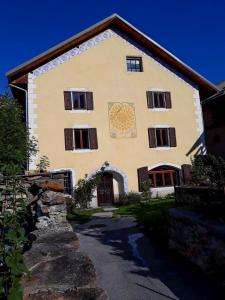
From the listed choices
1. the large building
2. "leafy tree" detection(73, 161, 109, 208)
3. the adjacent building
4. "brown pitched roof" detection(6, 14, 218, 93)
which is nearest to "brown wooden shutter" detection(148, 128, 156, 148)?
the large building

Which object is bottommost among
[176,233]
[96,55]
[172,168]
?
[176,233]

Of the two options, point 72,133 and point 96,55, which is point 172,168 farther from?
point 96,55

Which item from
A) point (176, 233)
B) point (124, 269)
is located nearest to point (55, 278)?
point (124, 269)

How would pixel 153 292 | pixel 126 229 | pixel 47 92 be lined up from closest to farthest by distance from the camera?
pixel 153 292 < pixel 126 229 < pixel 47 92

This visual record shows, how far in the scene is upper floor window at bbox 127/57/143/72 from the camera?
23.0m

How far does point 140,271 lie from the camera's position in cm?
691

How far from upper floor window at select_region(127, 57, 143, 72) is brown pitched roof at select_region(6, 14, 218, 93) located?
105 cm

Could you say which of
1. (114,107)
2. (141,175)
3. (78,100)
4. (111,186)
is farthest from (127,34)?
(111,186)

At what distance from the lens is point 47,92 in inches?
808

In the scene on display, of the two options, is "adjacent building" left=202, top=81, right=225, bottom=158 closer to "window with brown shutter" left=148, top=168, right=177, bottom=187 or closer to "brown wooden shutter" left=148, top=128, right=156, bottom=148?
"window with brown shutter" left=148, top=168, right=177, bottom=187

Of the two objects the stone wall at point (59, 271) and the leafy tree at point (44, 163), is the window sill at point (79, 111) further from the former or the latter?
the stone wall at point (59, 271)

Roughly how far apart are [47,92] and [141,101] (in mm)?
6150

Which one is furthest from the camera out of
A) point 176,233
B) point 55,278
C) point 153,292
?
point 176,233

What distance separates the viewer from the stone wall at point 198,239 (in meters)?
6.04
